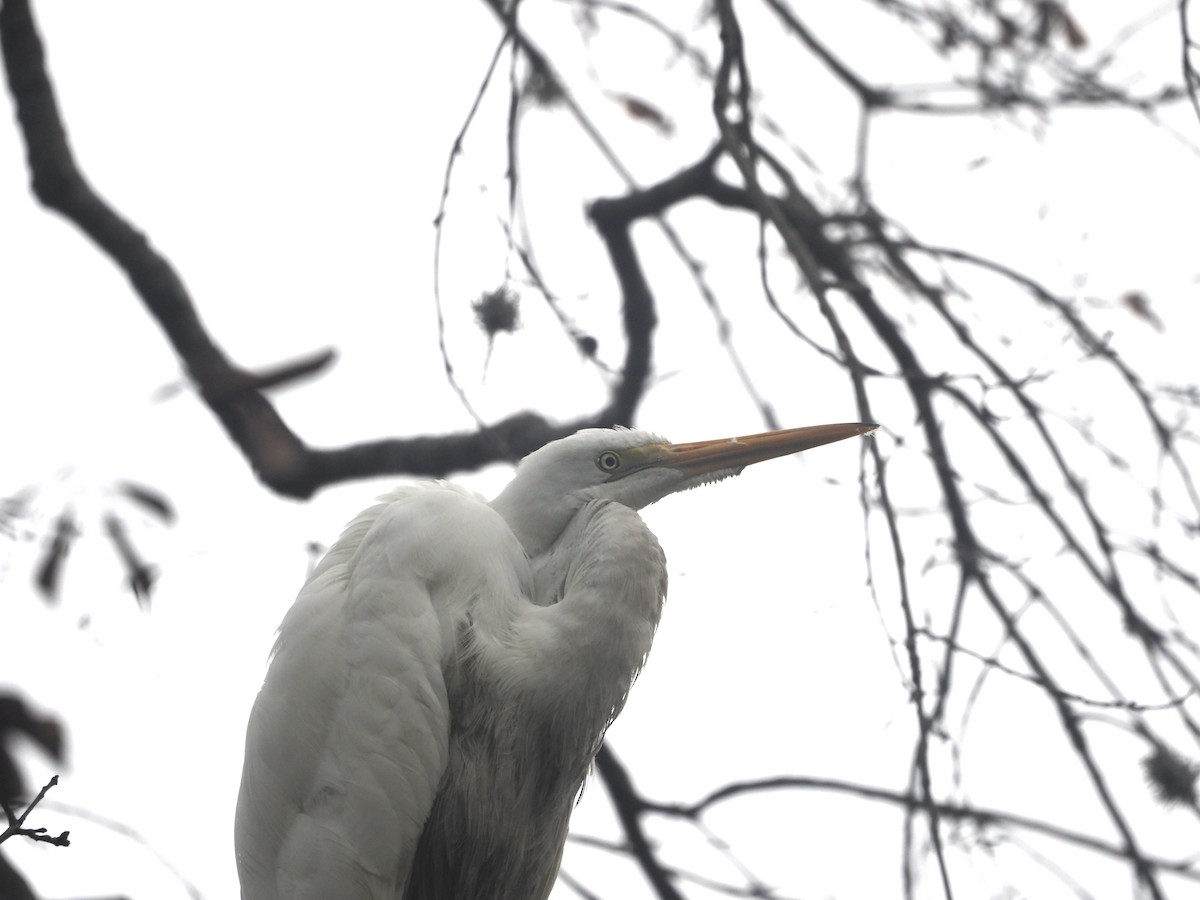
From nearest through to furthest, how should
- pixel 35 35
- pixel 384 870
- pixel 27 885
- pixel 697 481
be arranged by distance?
pixel 27 885 < pixel 384 870 < pixel 697 481 < pixel 35 35

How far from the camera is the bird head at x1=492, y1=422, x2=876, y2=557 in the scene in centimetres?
274

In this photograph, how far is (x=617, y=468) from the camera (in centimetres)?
277

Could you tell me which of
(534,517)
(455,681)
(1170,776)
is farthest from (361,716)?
(1170,776)

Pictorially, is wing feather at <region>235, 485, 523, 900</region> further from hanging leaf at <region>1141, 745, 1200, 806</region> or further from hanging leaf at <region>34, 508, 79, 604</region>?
hanging leaf at <region>1141, 745, 1200, 806</region>

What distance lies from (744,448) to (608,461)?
337 mm

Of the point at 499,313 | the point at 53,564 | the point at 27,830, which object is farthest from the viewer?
the point at 499,313

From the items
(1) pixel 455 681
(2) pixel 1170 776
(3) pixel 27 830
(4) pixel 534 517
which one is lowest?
(3) pixel 27 830

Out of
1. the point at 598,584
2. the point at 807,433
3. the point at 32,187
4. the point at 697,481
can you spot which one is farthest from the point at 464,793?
the point at 32,187

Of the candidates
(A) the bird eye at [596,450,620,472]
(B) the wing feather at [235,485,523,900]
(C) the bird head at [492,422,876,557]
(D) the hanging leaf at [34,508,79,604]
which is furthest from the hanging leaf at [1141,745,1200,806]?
(D) the hanging leaf at [34,508,79,604]

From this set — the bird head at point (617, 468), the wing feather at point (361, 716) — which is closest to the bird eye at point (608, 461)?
the bird head at point (617, 468)

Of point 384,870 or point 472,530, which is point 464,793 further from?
point 472,530

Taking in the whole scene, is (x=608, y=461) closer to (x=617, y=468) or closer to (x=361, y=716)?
(x=617, y=468)

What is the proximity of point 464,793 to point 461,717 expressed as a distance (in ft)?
0.58

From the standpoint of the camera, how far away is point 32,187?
346cm
